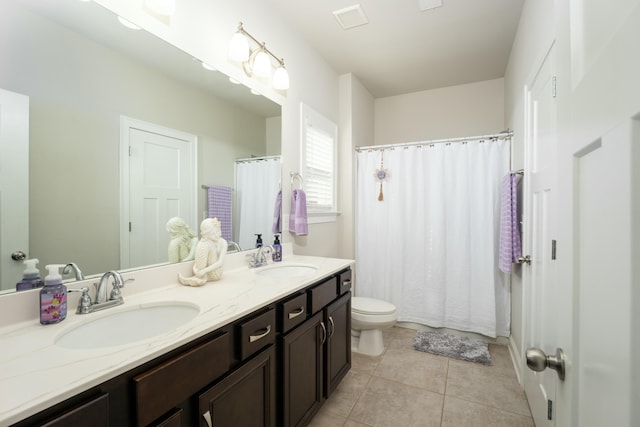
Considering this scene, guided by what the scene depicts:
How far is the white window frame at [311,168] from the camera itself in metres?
2.42

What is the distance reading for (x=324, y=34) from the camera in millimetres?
2414

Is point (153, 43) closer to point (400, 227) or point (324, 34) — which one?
point (324, 34)

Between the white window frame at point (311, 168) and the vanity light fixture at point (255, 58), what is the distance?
36cm

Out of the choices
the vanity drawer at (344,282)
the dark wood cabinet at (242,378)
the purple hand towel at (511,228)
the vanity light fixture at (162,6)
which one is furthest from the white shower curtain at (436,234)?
the vanity light fixture at (162,6)

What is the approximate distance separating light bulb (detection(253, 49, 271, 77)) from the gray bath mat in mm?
2475

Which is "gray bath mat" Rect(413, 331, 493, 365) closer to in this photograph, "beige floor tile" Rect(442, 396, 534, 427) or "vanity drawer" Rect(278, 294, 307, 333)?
"beige floor tile" Rect(442, 396, 534, 427)

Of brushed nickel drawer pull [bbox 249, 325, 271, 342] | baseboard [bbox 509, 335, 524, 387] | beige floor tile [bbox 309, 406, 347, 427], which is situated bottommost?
beige floor tile [bbox 309, 406, 347, 427]

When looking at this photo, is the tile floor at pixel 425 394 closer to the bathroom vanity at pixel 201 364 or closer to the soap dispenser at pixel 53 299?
the bathroom vanity at pixel 201 364

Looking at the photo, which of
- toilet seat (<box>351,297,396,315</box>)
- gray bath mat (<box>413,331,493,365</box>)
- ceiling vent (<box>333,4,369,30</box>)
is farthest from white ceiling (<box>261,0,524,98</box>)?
gray bath mat (<box>413,331,493,365</box>)

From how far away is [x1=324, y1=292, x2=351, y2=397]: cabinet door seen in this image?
5.63 ft

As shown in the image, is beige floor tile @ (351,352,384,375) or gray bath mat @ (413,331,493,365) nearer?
beige floor tile @ (351,352,384,375)

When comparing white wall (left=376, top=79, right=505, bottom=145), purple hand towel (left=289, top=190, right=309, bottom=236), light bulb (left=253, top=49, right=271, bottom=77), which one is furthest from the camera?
white wall (left=376, top=79, right=505, bottom=145)

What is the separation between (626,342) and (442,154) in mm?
2694

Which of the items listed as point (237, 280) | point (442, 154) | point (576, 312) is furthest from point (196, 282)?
point (442, 154)
